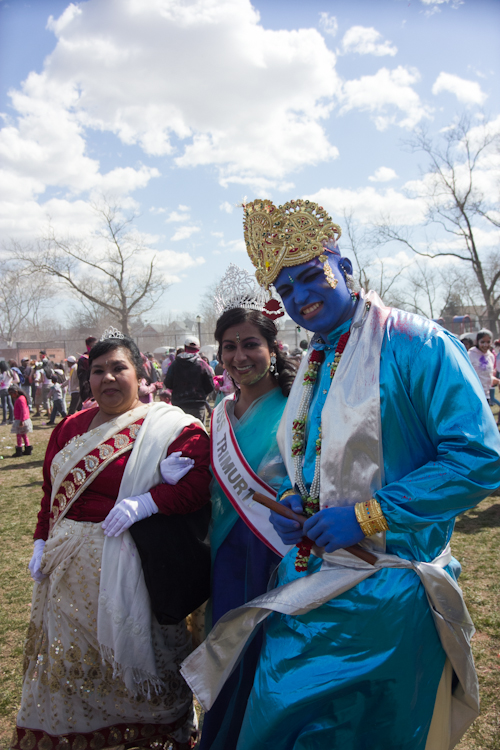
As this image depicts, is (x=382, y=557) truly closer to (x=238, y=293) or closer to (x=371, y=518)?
(x=371, y=518)

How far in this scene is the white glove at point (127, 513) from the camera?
86.1 inches

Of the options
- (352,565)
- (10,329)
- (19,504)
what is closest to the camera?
(352,565)

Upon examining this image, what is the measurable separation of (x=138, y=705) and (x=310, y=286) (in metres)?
2.06

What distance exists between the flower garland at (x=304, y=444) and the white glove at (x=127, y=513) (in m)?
0.78

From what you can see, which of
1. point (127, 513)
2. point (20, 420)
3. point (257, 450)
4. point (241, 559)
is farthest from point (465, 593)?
point (20, 420)

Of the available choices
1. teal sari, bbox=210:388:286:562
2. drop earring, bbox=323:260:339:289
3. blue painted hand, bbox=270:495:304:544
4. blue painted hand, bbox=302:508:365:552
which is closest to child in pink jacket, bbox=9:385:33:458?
teal sari, bbox=210:388:286:562

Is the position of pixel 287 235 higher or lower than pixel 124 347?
higher

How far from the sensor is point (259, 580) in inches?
90.7

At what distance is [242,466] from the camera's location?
2377mm

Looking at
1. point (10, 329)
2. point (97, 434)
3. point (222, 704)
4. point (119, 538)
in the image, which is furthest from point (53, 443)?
point (10, 329)

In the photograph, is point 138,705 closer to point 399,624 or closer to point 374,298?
point 399,624

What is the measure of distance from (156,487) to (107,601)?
20.8 inches

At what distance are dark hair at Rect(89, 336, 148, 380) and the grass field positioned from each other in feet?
6.49

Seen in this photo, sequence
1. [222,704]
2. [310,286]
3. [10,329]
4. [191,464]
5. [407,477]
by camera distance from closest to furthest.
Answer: [407,477] < [310,286] < [222,704] < [191,464] < [10,329]
